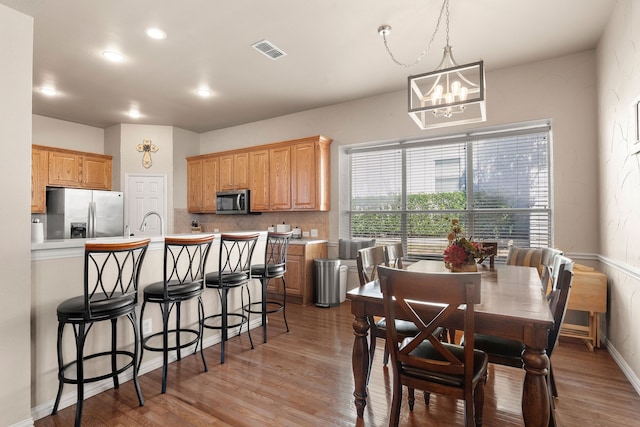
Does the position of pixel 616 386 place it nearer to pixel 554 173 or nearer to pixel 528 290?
pixel 528 290

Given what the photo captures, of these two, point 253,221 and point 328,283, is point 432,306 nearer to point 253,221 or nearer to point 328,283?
point 328,283

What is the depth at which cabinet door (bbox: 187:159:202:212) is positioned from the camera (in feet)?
21.9

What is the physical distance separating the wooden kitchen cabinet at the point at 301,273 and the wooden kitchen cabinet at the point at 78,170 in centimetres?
400

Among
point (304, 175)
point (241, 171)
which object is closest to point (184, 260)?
point (304, 175)

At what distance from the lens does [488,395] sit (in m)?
2.38

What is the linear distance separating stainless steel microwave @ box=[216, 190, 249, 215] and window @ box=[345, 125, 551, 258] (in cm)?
184

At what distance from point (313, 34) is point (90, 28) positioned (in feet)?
6.86

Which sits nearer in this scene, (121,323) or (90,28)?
(121,323)

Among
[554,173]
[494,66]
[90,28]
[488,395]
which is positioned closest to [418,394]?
[488,395]

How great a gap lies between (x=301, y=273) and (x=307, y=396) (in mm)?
2590

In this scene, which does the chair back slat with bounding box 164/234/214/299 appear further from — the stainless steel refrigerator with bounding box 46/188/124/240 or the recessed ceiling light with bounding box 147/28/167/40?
the stainless steel refrigerator with bounding box 46/188/124/240

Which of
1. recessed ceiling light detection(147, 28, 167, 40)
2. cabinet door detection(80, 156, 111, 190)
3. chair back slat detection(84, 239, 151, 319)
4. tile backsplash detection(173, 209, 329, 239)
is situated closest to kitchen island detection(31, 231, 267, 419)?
chair back slat detection(84, 239, 151, 319)

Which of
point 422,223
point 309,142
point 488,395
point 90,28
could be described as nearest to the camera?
point 488,395

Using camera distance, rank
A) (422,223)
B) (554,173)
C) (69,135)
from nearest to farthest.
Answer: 1. (554,173)
2. (422,223)
3. (69,135)
